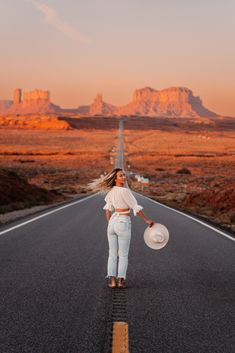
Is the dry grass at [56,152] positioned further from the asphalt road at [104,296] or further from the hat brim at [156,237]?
the hat brim at [156,237]

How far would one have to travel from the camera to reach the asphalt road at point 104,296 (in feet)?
16.0

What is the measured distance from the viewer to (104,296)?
6.63 meters

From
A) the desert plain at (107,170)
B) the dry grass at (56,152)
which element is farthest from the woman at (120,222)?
the dry grass at (56,152)

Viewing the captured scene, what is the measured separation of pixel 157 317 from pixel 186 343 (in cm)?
85

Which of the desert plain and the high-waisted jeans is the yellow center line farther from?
the desert plain

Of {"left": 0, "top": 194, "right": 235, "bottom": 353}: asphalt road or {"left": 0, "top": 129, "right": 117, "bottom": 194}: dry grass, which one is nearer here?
{"left": 0, "top": 194, "right": 235, "bottom": 353}: asphalt road

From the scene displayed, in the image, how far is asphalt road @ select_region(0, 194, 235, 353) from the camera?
16.0 ft

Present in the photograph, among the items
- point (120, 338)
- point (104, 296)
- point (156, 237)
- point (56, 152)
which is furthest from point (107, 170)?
point (120, 338)

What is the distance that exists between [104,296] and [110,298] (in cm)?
12

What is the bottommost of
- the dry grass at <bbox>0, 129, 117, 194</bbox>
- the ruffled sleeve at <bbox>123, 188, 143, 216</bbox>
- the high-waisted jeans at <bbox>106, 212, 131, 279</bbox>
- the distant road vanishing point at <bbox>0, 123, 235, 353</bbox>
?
the dry grass at <bbox>0, 129, 117, 194</bbox>

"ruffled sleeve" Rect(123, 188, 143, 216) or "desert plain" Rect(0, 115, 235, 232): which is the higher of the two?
"ruffled sleeve" Rect(123, 188, 143, 216)

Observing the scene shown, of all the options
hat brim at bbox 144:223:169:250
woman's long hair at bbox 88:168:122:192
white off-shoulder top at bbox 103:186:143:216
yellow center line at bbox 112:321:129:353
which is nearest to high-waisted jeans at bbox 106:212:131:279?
white off-shoulder top at bbox 103:186:143:216

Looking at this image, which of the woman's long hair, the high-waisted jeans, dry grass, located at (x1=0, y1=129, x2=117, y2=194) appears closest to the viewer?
the high-waisted jeans

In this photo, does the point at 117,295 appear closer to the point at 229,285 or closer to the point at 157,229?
the point at 157,229
